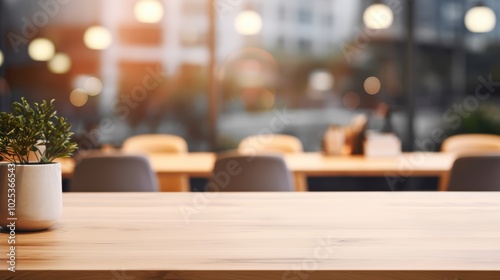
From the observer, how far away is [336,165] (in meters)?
3.85

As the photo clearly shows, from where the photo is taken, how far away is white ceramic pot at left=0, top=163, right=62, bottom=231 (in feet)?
4.58

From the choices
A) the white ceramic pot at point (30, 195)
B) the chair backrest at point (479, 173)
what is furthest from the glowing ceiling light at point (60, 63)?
the white ceramic pot at point (30, 195)

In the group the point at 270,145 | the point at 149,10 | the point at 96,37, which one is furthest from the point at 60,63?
the point at 270,145

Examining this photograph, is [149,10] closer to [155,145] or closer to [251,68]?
[155,145]

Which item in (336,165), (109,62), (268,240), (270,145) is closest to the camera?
(268,240)

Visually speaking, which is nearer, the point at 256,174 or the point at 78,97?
the point at 256,174

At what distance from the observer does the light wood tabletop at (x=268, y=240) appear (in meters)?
1.11

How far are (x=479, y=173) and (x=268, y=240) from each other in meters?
1.86

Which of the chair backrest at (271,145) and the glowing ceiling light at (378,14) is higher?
the glowing ceiling light at (378,14)

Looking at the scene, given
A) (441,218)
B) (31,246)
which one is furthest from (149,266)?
(441,218)

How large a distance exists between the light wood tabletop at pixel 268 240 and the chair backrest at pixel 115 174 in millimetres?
1054

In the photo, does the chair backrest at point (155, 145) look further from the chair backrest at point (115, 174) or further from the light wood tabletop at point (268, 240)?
the light wood tabletop at point (268, 240)

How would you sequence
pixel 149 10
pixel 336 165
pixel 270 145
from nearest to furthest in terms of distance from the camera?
1. pixel 336 165
2. pixel 270 145
3. pixel 149 10

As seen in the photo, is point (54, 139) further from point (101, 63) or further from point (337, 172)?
point (101, 63)
